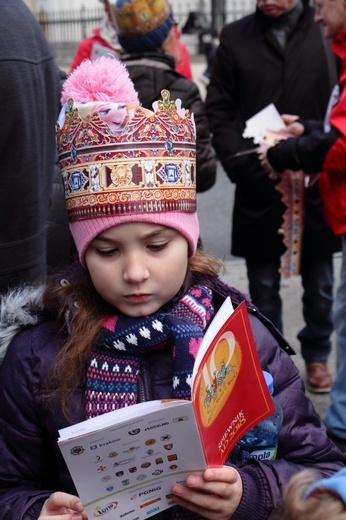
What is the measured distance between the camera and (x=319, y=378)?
4.47 meters

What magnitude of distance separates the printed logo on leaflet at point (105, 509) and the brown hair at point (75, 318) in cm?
25

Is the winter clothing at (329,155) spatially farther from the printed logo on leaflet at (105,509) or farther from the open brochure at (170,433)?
the printed logo on leaflet at (105,509)

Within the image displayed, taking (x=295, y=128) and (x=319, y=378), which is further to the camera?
(x=319, y=378)

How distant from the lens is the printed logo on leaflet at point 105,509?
1.65 metres

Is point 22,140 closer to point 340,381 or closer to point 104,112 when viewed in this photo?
point 104,112

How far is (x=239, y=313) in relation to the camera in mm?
1687

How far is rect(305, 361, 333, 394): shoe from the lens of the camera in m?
4.46

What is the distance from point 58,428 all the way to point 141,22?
2580 mm

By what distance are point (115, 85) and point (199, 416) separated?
2.55 feet

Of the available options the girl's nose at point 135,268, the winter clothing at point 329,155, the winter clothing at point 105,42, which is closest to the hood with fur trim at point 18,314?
the girl's nose at point 135,268

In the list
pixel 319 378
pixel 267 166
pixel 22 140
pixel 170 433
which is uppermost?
pixel 22 140

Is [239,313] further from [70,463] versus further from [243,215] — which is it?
[243,215]

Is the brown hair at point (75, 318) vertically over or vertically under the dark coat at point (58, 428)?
over

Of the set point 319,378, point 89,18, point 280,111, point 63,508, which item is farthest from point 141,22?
point 89,18
